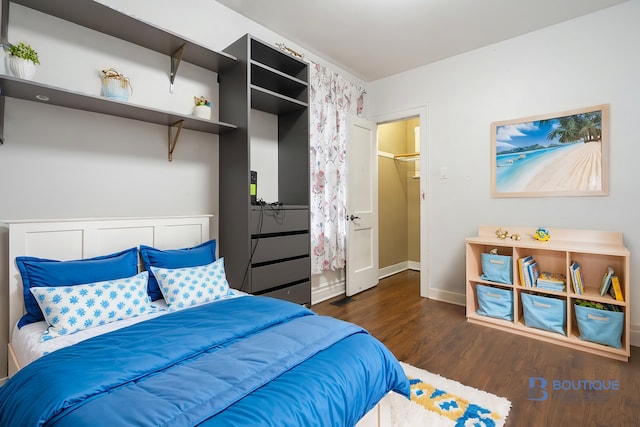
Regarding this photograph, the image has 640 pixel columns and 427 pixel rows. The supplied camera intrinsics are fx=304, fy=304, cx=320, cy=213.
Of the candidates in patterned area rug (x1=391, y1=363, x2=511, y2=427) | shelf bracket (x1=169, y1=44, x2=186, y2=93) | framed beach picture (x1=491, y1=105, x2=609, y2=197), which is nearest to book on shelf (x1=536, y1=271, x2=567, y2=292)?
framed beach picture (x1=491, y1=105, x2=609, y2=197)

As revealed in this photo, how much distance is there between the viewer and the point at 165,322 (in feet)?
4.67

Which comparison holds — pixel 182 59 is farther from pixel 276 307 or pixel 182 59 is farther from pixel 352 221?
pixel 352 221

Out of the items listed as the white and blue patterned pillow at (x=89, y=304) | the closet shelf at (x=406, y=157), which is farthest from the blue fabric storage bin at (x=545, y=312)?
the white and blue patterned pillow at (x=89, y=304)

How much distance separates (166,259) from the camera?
1994 mm

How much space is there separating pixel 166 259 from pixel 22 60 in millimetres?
1282

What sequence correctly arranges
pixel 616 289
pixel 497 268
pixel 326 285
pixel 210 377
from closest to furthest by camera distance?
pixel 210 377 < pixel 616 289 < pixel 497 268 < pixel 326 285

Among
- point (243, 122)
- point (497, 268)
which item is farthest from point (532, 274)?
point (243, 122)

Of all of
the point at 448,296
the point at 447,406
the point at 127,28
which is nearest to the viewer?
the point at 447,406

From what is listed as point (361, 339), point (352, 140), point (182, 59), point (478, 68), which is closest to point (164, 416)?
point (361, 339)

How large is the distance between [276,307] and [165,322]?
53cm

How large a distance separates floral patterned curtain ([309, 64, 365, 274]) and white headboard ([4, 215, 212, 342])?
1332mm

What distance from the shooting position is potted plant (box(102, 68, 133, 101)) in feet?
6.19

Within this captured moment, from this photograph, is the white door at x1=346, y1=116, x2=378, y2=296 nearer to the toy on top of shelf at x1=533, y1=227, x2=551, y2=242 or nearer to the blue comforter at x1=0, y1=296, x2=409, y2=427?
the toy on top of shelf at x1=533, y1=227, x2=551, y2=242

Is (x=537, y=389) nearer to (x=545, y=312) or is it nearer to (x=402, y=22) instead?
(x=545, y=312)
